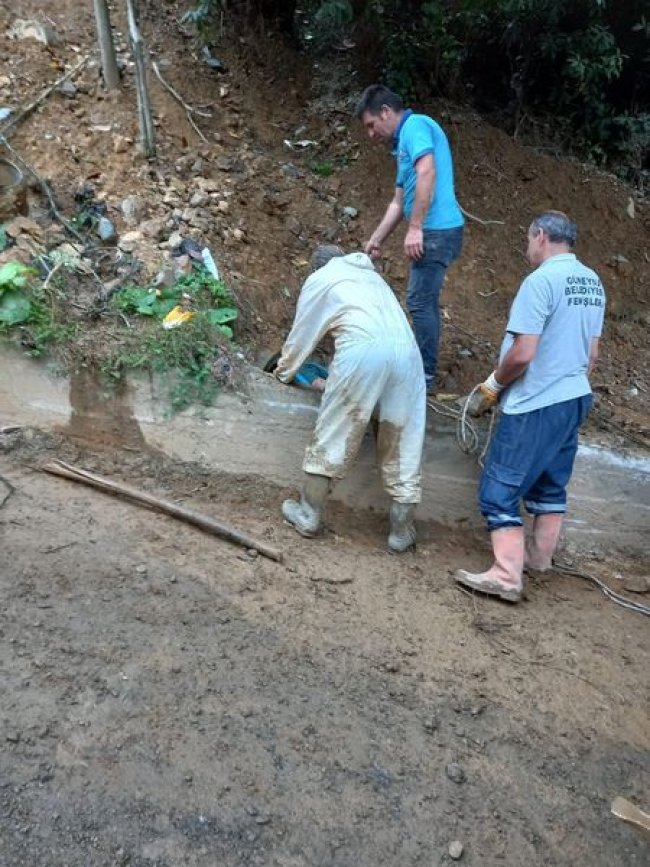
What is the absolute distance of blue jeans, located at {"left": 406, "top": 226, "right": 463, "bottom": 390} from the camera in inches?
173

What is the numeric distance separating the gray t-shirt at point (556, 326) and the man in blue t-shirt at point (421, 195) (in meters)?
Result: 0.74

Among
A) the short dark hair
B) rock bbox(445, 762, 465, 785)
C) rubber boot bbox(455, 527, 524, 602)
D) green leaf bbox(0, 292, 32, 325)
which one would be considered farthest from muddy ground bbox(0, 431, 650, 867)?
the short dark hair

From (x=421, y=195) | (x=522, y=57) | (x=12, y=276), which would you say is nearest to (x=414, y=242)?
(x=421, y=195)

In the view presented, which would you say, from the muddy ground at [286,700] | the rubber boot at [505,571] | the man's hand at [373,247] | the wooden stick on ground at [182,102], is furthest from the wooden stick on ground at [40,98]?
the rubber boot at [505,571]

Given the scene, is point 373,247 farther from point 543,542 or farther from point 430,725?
point 430,725

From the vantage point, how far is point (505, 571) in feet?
13.2

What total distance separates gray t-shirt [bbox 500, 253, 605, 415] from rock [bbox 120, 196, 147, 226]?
2.81 metres

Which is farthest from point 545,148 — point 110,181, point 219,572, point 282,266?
point 219,572

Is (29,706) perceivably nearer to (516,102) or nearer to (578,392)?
(578,392)

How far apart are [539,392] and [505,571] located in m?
0.98

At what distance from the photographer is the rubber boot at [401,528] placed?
14.1ft

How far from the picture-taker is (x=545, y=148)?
6926 millimetres

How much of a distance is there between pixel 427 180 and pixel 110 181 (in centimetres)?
249

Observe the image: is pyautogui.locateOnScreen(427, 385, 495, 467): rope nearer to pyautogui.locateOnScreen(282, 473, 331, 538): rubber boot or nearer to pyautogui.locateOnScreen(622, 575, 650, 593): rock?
pyautogui.locateOnScreen(282, 473, 331, 538): rubber boot
